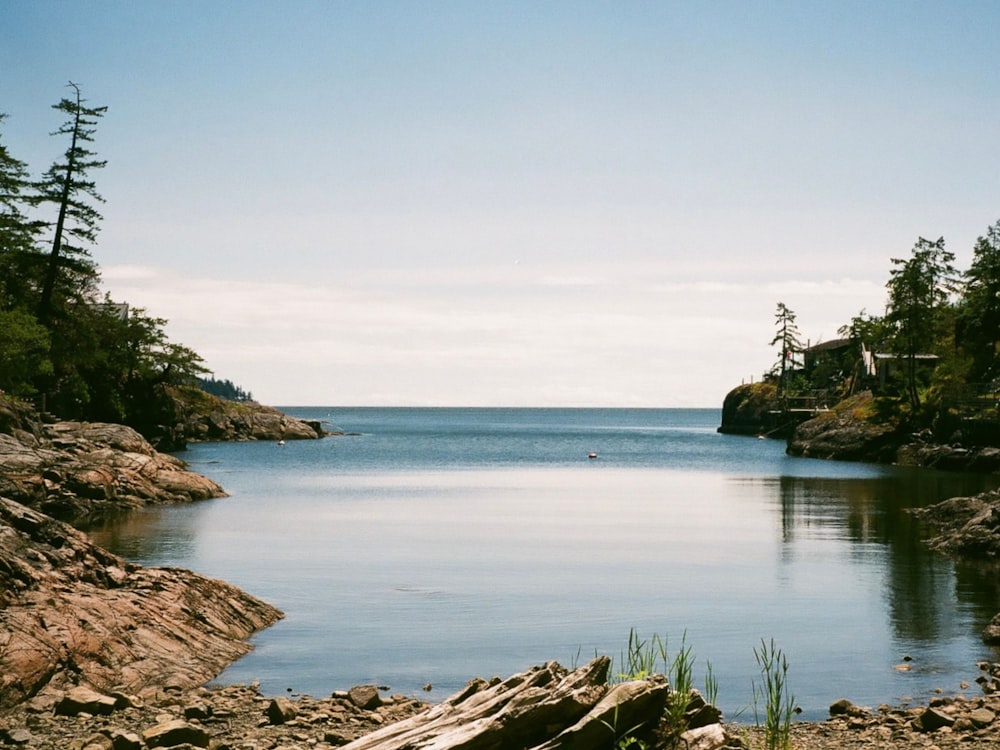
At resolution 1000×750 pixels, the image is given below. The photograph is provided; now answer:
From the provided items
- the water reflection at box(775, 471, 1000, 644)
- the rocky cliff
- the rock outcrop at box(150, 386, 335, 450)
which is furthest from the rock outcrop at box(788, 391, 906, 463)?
the rock outcrop at box(150, 386, 335, 450)

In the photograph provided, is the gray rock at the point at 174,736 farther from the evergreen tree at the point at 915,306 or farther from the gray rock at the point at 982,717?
the evergreen tree at the point at 915,306

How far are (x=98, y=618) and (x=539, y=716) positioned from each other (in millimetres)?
9878

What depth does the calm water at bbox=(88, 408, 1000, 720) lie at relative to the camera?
1919cm

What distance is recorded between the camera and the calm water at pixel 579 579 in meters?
19.2

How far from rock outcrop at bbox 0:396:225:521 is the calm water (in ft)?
6.86

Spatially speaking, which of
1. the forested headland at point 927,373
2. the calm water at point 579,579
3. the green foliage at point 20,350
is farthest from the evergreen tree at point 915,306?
the green foliage at point 20,350

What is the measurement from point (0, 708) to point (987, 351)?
98317mm

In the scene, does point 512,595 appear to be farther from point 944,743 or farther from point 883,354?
point 883,354

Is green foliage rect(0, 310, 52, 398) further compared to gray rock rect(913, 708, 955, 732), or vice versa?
green foliage rect(0, 310, 52, 398)

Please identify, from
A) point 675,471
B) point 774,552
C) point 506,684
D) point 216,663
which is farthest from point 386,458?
point 506,684

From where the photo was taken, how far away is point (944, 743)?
13.3 metres

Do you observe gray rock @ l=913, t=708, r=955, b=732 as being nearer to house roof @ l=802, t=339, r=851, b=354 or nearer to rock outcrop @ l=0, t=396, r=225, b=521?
rock outcrop @ l=0, t=396, r=225, b=521

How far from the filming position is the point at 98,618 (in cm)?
1723

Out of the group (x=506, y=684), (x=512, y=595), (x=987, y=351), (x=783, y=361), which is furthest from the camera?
(x=783, y=361)
